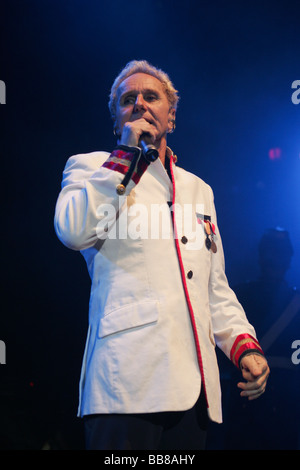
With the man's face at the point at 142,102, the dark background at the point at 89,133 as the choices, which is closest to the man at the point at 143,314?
the man's face at the point at 142,102

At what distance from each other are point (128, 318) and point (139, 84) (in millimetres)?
1035

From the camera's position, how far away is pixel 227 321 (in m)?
1.35

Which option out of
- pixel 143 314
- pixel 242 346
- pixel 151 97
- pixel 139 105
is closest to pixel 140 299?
pixel 143 314

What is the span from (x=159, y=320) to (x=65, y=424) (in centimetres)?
127

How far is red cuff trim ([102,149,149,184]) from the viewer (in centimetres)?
107

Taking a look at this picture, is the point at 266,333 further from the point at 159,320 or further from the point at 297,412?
the point at 159,320

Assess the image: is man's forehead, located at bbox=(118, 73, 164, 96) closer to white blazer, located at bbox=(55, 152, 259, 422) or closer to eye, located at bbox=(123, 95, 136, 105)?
eye, located at bbox=(123, 95, 136, 105)

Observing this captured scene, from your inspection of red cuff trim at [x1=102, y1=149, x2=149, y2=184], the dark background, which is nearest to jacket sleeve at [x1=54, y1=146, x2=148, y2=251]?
red cuff trim at [x1=102, y1=149, x2=149, y2=184]

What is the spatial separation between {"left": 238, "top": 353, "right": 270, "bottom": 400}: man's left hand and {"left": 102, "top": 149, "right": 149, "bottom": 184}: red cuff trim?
693mm

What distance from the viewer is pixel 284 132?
2.86 m

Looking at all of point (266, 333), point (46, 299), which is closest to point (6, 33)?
point (46, 299)

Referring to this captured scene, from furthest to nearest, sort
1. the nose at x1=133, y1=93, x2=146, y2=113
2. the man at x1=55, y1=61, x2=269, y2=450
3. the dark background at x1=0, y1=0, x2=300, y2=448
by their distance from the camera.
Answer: the dark background at x1=0, y1=0, x2=300, y2=448
the nose at x1=133, y1=93, x2=146, y2=113
the man at x1=55, y1=61, x2=269, y2=450

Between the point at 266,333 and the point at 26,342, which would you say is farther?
the point at 266,333

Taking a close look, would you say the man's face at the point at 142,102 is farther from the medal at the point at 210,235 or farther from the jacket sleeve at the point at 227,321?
the jacket sleeve at the point at 227,321
